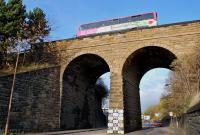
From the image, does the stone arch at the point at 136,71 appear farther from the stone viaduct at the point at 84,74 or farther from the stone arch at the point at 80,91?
the stone arch at the point at 80,91

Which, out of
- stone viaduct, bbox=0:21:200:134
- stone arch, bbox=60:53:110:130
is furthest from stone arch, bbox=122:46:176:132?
stone arch, bbox=60:53:110:130

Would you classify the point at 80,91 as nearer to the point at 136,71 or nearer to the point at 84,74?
the point at 84,74

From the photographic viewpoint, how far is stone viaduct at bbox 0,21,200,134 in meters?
22.1

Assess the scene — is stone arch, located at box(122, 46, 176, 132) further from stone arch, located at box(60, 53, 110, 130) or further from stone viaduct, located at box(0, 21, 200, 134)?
stone arch, located at box(60, 53, 110, 130)

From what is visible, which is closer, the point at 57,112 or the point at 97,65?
the point at 57,112

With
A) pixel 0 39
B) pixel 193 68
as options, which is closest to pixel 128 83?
pixel 193 68

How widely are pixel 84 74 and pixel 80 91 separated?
208cm

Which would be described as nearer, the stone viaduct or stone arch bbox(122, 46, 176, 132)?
the stone viaduct

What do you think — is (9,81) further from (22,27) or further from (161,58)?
(161,58)

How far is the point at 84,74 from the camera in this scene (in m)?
30.0

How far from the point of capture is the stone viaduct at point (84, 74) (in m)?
22.1

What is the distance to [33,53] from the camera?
88.9 ft

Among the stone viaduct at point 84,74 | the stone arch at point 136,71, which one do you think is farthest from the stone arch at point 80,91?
the stone arch at point 136,71

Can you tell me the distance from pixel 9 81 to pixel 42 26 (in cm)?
745
